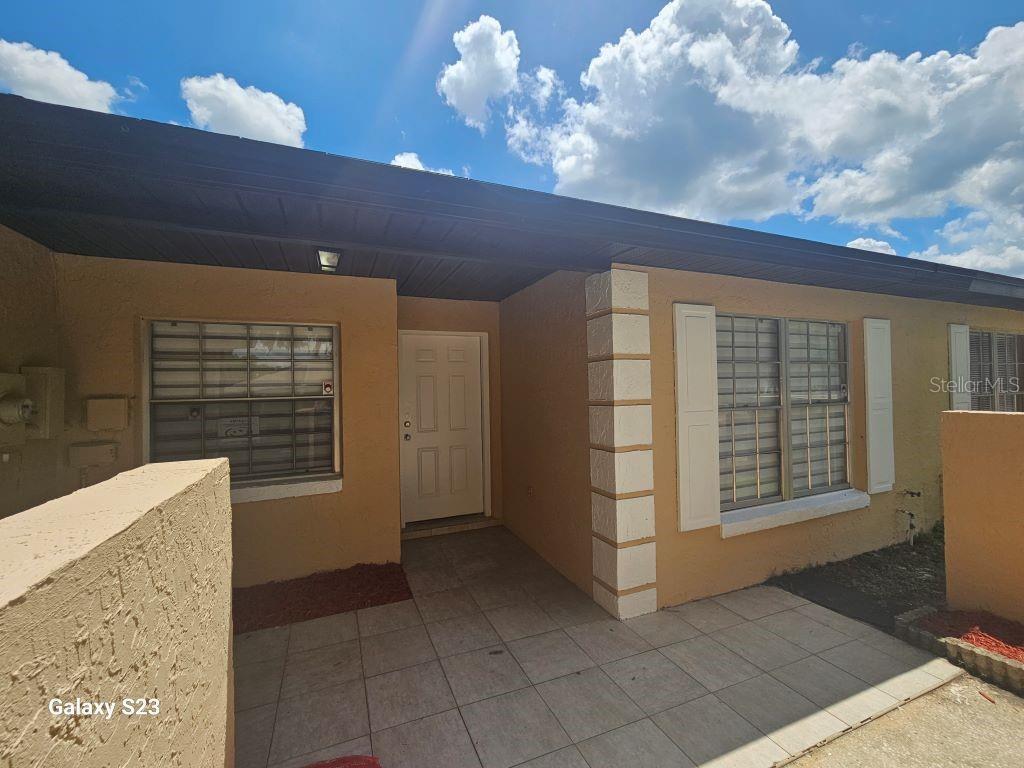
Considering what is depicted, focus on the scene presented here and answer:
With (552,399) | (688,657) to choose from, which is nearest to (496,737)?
(688,657)

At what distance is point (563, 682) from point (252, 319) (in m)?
3.50

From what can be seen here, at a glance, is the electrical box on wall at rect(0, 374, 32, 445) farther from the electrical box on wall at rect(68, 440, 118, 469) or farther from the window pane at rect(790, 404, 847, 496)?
the window pane at rect(790, 404, 847, 496)

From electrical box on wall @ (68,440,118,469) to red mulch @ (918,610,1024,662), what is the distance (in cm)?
579

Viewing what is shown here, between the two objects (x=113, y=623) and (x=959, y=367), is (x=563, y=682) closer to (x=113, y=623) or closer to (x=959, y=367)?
(x=113, y=623)

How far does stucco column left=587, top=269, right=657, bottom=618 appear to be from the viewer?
2.84 meters

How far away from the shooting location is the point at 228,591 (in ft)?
5.29

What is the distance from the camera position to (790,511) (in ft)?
11.2

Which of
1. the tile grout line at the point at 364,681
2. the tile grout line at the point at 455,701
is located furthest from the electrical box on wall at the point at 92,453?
the tile grout line at the point at 455,701

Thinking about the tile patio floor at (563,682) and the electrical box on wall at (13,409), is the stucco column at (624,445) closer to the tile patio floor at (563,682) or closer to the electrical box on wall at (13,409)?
the tile patio floor at (563,682)

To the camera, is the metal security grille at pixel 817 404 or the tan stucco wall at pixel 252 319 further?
the metal security grille at pixel 817 404

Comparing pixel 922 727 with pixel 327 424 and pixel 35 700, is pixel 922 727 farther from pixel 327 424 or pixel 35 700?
pixel 327 424

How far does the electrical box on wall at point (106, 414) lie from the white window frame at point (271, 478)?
129 mm

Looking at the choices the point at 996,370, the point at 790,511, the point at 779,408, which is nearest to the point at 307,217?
the point at 779,408

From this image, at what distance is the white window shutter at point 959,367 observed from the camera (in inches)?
181
